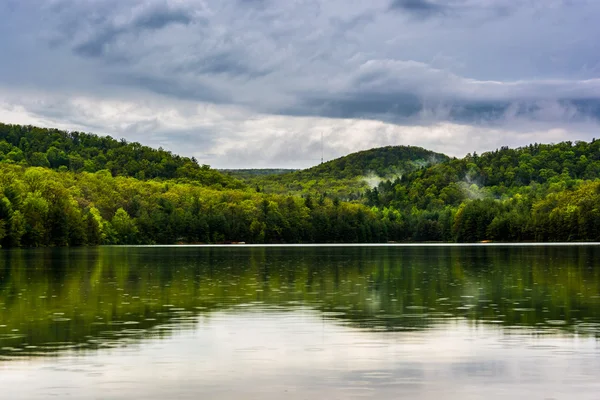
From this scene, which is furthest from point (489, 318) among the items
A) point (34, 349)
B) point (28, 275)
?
point (28, 275)

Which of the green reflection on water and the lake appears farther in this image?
the green reflection on water

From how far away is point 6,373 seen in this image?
65.7 feet

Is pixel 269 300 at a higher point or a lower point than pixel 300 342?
higher

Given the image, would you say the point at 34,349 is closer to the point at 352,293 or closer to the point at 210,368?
the point at 210,368

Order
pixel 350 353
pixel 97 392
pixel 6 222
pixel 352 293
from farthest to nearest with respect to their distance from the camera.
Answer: pixel 6 222, pixel 352 293, pixel 350 353, pixel 97 392

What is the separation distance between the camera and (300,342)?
25.6 metres

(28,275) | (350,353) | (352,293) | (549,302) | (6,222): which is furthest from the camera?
(6,222)

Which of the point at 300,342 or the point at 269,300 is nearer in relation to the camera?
the point at 300,342

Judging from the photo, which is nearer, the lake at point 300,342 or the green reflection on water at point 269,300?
the lake at point 300,342

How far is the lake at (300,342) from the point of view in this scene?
18.5 m

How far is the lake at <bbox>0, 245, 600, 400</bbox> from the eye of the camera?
60.7 ft

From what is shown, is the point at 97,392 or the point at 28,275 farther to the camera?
the point at 28,275

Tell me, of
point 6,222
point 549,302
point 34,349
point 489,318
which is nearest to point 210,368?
point 34,349

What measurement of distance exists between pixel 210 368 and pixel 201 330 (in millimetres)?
7483
